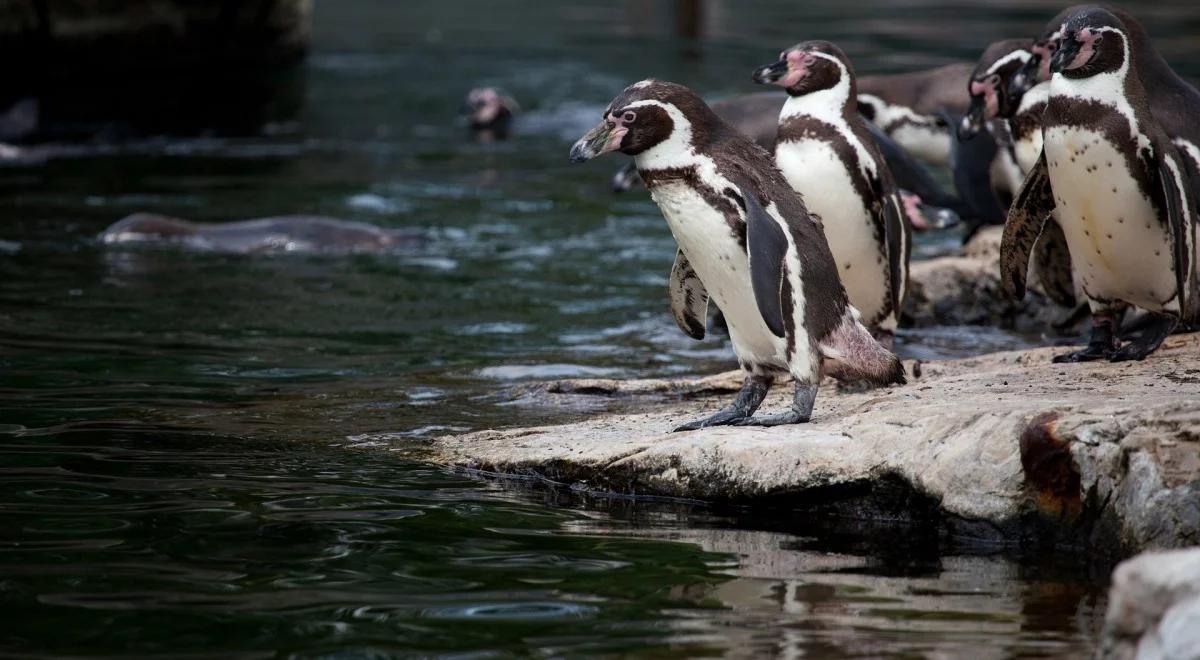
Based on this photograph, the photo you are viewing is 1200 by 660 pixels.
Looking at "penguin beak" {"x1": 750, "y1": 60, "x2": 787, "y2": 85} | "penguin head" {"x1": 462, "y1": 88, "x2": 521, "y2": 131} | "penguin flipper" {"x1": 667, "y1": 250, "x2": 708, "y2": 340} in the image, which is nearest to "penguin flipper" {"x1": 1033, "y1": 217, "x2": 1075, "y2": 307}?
"penguin beak" {"x1": 750, "y1": 60, "x2": 787, "y2": 85}

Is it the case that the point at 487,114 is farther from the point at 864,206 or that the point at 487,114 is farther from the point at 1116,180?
the point at 1116,180

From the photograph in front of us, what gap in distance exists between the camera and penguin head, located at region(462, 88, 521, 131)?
52.6ft

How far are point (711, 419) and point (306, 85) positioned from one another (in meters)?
15.7

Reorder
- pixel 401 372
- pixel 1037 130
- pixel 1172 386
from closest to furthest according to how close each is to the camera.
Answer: pixel 1172 386, pixel 401 372, pixel 1037 130

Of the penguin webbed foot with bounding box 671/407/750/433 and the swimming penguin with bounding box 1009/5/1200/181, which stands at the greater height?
the swimming penguin with bounding box 1009/5/1200/181

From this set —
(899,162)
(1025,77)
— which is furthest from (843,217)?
(899,162)

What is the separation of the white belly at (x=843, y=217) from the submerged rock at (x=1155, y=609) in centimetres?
342

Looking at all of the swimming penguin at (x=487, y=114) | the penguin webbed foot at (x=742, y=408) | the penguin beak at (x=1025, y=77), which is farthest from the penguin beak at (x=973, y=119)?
the swimming penguin at (x=487, y=114)

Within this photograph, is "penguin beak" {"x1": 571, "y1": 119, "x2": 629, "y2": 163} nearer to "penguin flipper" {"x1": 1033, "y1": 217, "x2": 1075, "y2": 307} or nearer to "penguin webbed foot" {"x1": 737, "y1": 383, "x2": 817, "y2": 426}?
"penguin webbed foot" {"x1": 737, "y1": 383, "x2": 817, "y2": 426}

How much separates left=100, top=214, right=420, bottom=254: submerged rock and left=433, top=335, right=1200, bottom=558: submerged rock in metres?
4.94

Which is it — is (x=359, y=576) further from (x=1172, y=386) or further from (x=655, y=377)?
(x=655, y=377)

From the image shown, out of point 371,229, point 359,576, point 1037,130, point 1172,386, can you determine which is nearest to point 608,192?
point 371,229

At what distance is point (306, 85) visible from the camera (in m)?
20.0

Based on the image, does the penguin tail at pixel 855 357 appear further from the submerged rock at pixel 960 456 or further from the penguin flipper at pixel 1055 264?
the penguin flipper at pixel 1055 264
